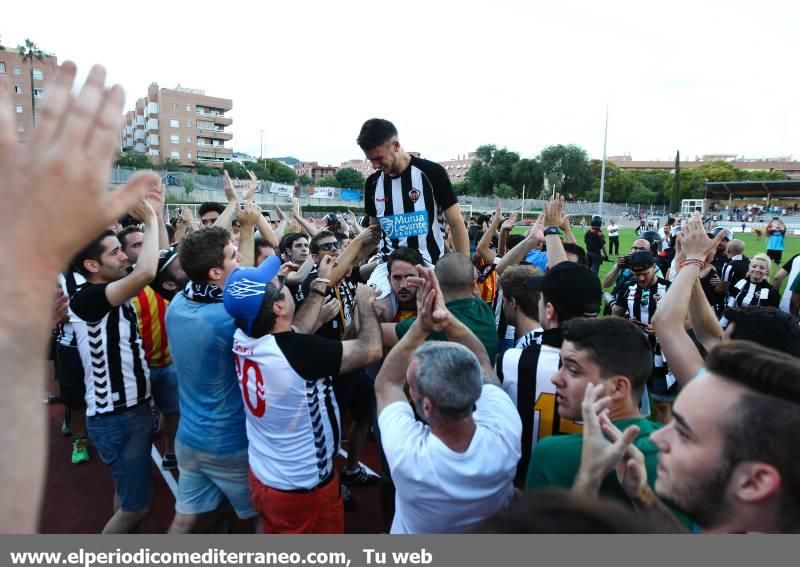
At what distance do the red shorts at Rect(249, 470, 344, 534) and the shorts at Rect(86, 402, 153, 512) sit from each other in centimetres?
104

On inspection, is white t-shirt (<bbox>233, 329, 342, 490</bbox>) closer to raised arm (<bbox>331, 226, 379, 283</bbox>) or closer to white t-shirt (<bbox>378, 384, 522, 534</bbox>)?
white t-shirt (<bbox>378, 384, 522, 534</bbox>)

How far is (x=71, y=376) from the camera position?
454 cm

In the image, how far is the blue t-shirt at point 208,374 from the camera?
3.07m

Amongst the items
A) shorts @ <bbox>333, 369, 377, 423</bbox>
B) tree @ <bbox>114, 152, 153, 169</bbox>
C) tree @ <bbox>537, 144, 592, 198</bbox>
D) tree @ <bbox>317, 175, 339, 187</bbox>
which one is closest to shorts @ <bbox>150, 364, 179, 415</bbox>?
shorts @ <bbox>333, 369, 377, 423</bbox>

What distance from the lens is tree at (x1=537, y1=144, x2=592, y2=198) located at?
8929 centimetres

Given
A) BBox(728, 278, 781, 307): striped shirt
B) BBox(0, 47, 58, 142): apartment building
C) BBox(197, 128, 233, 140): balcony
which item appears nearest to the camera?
BBox(728, 278, 781, 307): striped shirt

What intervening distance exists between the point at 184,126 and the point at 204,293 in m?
91.5

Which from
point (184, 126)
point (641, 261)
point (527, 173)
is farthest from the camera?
point (527, 173)

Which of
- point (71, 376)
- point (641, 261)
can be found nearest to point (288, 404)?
point (71, 376)

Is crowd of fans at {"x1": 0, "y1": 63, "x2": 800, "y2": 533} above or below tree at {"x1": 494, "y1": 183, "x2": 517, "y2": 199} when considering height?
below

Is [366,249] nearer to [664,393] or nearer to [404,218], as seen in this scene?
[404,218]

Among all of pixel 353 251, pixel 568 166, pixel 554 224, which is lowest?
pixel 353 251

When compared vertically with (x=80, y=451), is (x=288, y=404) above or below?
above

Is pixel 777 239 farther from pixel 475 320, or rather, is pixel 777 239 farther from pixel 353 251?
pixel 475 320
